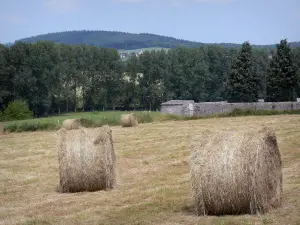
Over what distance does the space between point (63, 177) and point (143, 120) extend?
2442 centimetres

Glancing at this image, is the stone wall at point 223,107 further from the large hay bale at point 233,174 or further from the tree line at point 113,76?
the large hay bale at point 233,174

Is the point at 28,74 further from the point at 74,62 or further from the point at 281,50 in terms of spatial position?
the point at 281,50

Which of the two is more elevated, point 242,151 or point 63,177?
point 242,151

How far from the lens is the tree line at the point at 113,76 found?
77062 mm

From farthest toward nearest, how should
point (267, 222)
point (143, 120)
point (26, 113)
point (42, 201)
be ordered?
point (26, 113) < point (143, 120) < point (42, 201) < point (267, 222)

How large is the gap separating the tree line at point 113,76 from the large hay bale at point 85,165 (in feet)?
171

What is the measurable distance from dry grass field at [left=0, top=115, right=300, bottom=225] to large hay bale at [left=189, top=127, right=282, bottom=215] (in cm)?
25

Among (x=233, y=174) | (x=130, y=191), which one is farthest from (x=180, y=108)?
(x=233, y=174)

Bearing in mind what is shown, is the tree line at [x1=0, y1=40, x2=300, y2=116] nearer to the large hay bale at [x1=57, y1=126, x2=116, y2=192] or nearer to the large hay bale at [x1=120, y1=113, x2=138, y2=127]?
the large hay bale at [x1=120, y1=113, x2=138, y2=127]

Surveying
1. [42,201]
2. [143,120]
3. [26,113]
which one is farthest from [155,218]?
[26,113]

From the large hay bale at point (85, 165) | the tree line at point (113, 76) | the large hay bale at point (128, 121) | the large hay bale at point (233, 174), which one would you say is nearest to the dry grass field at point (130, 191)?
the large hay bale at point (233, 174)

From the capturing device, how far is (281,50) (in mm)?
62219

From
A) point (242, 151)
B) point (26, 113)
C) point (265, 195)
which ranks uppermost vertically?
point (242, 151)

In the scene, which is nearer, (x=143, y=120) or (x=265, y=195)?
(x=265, y=195)
